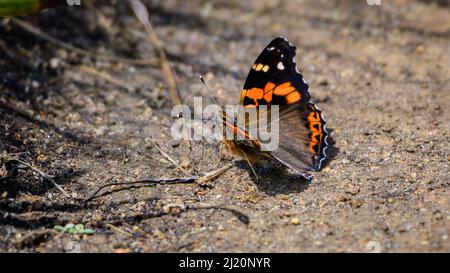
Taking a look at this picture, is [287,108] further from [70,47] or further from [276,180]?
[70,47]

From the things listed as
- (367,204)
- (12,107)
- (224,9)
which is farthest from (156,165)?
(224,9)

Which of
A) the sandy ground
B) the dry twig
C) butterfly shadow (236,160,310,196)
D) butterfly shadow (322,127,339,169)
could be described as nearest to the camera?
the sandy ground

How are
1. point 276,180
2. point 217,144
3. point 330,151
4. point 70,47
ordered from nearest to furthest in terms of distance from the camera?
point 276,180 → point 330,151 → point 217,144 → point 70,47

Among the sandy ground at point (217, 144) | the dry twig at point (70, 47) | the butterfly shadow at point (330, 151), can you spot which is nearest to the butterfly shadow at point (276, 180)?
the sandy ground at point (217, 144)

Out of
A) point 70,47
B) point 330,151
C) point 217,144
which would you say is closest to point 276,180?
point 330,151

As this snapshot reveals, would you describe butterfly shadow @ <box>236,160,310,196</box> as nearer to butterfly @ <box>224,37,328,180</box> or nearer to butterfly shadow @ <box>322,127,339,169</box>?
butterfly @ <box>224,37,328,180</box>

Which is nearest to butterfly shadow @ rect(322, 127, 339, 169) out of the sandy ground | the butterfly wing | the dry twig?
the sandy ground

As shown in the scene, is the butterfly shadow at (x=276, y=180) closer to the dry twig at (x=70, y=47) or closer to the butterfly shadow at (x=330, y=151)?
the butterfly shadow at (x=330, y=151)
